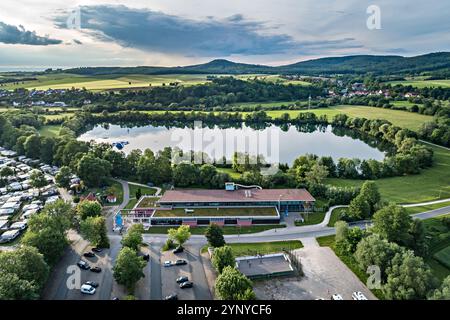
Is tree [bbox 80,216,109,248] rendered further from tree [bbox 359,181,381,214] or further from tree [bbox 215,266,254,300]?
tree [bbox 359,181,381,214]

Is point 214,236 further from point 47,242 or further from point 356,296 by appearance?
point 47,242

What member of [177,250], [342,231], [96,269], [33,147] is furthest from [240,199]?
[33,147]

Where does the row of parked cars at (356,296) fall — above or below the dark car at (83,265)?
below

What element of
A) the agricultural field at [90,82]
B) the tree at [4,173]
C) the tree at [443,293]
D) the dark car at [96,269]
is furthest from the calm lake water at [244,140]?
the tree at [443,293]

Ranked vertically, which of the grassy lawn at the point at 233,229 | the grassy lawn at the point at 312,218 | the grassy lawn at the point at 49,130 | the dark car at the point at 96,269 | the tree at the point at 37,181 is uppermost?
the grassy lawn at the point at 49,130

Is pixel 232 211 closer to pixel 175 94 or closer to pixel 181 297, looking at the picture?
pixel 181 297

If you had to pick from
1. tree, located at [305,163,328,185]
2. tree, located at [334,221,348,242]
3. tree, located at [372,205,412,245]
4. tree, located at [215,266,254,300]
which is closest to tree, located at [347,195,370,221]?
tree, located at [372,205,412,245]

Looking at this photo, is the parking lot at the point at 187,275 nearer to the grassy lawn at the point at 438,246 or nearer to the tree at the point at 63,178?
the grassy lawn at the point at 438,246

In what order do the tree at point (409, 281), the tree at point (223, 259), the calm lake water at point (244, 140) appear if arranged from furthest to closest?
the calm lake water at point (244, 140) → the tree at point (223, 259) → the tree at point (409, 281)
